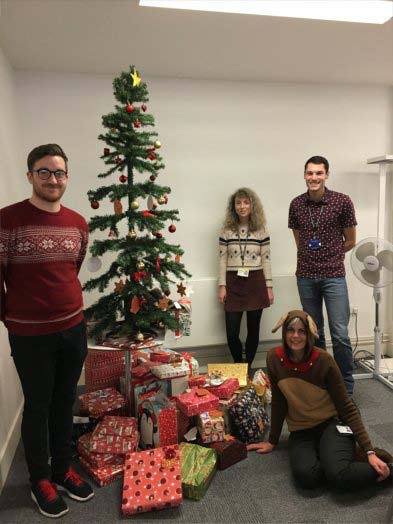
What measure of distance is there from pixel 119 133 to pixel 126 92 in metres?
0.21

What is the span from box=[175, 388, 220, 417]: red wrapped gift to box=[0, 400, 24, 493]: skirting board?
3.16 ft

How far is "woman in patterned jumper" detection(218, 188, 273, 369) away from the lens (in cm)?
337

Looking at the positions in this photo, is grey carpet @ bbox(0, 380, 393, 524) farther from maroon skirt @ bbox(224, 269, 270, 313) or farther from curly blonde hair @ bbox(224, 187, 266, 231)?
curly blonde hair @ bbox(224, 187, 266, 231)

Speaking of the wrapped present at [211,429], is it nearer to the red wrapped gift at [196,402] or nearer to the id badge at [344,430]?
the red wrapped gift at [196,402]

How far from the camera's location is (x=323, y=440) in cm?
218

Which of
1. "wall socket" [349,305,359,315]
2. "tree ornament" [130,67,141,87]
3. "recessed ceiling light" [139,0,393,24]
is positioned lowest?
"wall socket" [349,305,359,315]

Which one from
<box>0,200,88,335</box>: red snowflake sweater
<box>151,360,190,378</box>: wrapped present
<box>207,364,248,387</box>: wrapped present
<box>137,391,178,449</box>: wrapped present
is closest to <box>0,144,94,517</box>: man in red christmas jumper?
<box>0,200,88,335</box>: red snowflake sweater

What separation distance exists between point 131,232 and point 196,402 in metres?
1.05

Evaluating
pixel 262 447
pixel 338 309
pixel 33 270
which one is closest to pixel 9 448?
pixel 33 270

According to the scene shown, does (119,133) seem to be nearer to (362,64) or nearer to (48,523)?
(48,523)

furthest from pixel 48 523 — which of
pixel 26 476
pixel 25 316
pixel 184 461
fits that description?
pixel 25 316

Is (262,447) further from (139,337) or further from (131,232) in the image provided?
(131,232)

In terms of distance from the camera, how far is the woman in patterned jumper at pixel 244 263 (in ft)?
11.1

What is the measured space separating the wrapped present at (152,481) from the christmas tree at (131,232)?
1.95 feet
